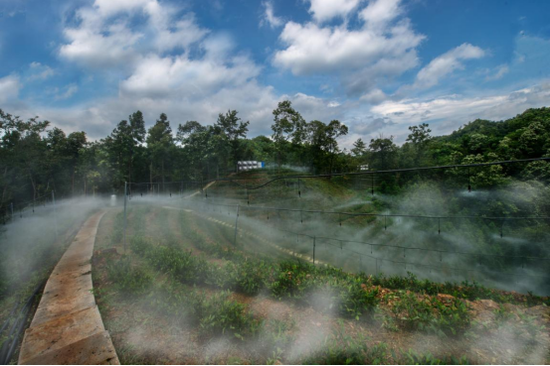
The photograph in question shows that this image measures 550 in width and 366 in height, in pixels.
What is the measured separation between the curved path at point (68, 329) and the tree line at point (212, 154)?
2059 centimetres

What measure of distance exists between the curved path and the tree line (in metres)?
20.6

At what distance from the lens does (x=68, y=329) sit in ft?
13.3

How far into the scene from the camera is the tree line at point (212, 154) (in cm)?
2650

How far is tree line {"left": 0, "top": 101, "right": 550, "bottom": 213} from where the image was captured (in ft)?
86.9

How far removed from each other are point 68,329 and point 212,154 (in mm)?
24546

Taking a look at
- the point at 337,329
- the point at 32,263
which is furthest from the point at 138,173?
the point at 337,329

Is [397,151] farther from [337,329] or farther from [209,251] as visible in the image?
[337,329]

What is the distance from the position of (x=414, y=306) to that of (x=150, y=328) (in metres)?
4.53

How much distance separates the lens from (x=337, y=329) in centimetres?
370

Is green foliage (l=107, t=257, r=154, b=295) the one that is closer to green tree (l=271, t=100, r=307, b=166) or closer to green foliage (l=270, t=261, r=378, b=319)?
green foliage (l=270, t=261, r=378, b=319)

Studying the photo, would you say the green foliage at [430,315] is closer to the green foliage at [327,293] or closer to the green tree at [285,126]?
the green foliage at [327,293]

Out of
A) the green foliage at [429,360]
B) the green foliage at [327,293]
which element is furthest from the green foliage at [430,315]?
the green foliage at [429,360]

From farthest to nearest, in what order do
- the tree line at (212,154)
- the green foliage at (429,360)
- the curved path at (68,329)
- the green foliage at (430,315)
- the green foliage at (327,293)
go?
1. the tree line at (212,154)
2. the green foliage at (327,293)
3. the green foliage at (430,315)
4. the curved path at (68,329)
5. the green foliage at (429,360)

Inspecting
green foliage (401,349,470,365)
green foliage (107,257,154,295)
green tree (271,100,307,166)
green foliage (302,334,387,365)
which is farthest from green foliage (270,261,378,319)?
green tree (271,100,307,166)
